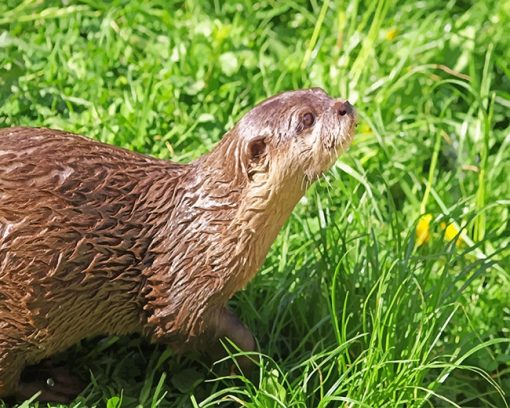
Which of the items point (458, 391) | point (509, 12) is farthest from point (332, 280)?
point (509, 12)

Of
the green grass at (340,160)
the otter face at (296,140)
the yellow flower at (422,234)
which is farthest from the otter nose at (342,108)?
the yellow flower at (422,234)

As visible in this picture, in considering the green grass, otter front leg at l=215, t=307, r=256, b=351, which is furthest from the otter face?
otter front leg at l=215, t=307, r=256, b=351

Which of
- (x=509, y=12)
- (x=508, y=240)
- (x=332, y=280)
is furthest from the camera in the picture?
(x=509, y=12)

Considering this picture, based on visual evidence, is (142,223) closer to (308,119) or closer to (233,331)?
(233,331)

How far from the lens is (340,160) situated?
3.83 m

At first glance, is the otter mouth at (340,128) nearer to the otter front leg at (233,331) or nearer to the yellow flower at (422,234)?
the otter front leg at (233,331)

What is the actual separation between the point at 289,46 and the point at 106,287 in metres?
2.16

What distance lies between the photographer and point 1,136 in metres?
2.93

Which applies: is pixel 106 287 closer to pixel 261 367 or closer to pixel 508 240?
pixel 261 367

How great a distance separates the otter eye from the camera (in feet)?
9.46

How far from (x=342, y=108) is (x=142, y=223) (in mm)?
637

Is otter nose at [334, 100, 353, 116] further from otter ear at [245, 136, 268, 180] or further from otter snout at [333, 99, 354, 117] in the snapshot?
otter ear at [245, 136, 268, 180]

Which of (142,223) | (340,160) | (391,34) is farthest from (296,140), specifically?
(391,34)

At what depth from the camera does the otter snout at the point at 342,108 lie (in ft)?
9.52
